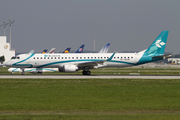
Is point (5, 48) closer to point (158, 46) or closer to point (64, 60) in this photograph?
point (64, 60)

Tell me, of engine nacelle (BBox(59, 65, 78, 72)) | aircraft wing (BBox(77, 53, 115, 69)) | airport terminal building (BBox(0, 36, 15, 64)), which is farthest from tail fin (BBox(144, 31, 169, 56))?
airport terminal building (BBox(0, 36, 15, 64))

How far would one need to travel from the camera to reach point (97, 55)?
4719cm

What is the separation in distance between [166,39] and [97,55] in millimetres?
12704

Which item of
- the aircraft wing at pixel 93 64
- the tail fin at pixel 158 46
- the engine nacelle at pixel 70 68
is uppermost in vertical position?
the tail fin at pixel 158 46

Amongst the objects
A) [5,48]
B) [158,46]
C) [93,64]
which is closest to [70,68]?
[93,64]

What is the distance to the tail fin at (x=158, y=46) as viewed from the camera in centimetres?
4759

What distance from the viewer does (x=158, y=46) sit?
48.0 metres

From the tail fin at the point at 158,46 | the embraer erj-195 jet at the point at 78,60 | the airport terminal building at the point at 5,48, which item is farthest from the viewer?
the airport terminal building at the point at 5,48

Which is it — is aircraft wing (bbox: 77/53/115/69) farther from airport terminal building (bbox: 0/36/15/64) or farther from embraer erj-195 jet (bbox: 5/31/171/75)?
airport terminal building (bbox: 0/36/15/64)

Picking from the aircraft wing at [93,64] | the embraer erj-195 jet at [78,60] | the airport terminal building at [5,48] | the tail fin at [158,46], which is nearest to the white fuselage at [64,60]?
the embraer erj-195 jet at [78,60]

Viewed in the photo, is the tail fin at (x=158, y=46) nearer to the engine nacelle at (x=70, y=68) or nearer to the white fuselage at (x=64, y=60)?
the white fuselage at (x=64, y=60)
